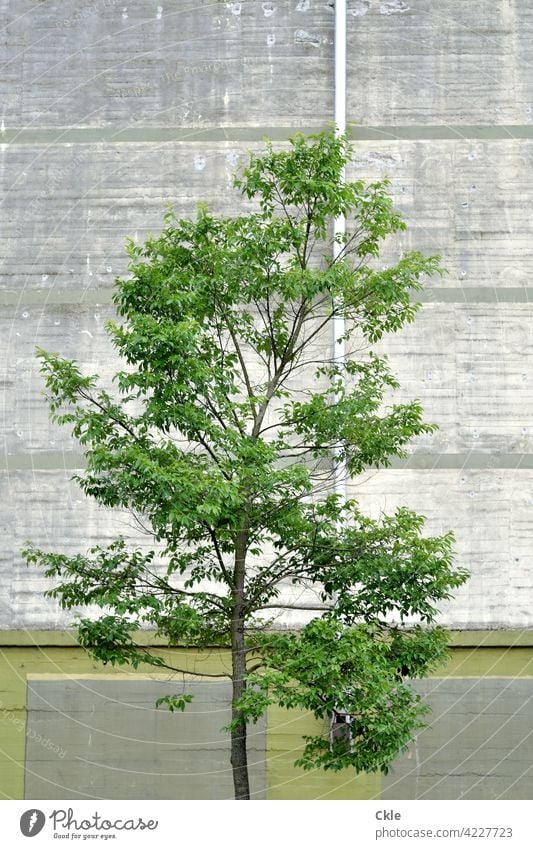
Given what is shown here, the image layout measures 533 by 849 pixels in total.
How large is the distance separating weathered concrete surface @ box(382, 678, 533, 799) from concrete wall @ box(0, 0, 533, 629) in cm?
226

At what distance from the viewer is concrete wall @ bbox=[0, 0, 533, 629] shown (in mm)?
16594

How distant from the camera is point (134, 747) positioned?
52.6 ft

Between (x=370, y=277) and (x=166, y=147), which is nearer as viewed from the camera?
(x=370, y=277)

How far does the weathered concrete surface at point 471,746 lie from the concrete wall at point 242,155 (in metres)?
2.26

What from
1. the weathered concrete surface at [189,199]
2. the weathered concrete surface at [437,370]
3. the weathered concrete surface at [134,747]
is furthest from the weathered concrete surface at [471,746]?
the weathered concrete surface at [189,199]

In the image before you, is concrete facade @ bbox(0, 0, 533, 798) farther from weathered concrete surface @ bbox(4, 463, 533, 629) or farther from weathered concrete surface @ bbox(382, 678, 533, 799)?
weathered concrete surface @ bbox(382, 678, 533, 799)

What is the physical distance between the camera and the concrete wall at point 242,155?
1659cm

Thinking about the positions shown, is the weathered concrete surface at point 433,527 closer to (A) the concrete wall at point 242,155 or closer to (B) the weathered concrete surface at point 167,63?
(A) the concrete wall at point 242,155

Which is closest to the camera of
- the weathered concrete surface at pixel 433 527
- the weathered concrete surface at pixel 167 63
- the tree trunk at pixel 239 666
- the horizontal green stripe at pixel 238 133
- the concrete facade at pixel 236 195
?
the tree trunk at pixel 239 666

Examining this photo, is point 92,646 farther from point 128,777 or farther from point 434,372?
point 434,372

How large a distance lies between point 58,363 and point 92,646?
2830mm

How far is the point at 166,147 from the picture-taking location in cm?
1719

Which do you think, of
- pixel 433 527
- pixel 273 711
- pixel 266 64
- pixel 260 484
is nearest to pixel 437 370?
pixel 433 527
